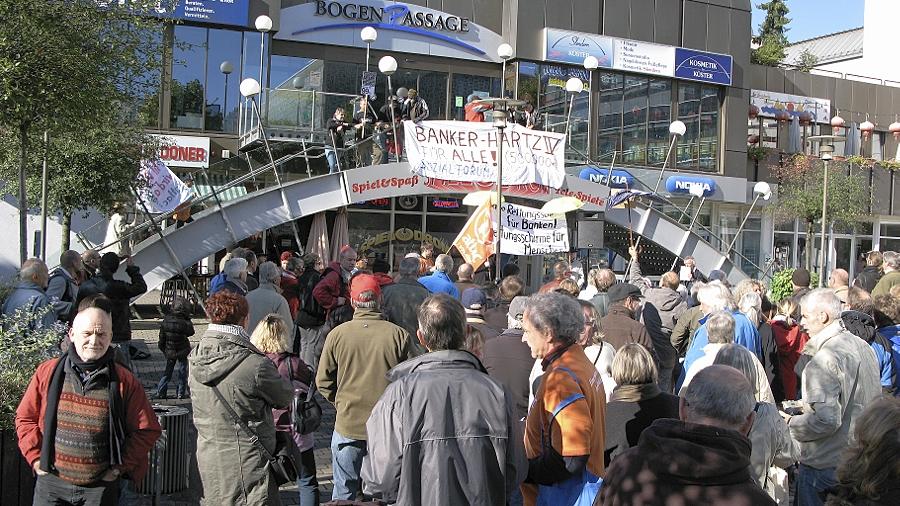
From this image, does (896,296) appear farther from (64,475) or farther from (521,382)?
(64,475)

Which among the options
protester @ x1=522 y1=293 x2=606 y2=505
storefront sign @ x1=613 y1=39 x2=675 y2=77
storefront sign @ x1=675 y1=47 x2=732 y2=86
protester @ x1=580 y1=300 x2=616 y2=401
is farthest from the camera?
storefront sign @ x1=675 y1=47 x2=732 y2=86

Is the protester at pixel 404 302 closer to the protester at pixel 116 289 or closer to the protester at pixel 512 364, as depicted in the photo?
the protester at pixel 512 364

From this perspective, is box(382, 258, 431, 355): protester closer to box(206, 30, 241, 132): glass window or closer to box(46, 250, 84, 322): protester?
box(46, 250, 84, 322): protester

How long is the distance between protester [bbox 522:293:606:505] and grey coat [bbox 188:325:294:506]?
169cm

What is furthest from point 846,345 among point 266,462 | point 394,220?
point 394,220

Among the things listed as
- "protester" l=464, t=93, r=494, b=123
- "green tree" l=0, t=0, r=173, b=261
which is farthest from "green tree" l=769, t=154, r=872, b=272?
"green tree" l=0, t=0, r=173, b=261

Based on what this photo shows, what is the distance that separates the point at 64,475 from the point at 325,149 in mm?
13611

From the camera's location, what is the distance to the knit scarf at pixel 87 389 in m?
4.90

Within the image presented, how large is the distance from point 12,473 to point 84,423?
175 cm

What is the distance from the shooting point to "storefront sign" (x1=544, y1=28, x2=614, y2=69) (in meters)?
25.8

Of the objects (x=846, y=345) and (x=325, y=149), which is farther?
(x=325, y=149)

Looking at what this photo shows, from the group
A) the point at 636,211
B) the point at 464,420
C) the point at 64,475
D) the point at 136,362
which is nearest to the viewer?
the point at 464,420

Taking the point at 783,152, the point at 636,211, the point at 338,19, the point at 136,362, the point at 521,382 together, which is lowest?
the point at 136,362

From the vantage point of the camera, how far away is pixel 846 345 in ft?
18.5
